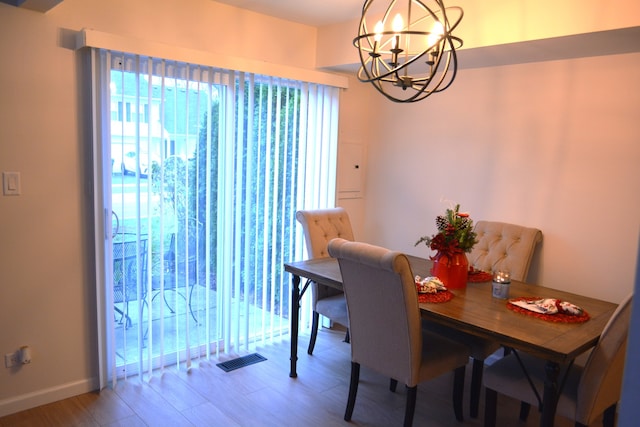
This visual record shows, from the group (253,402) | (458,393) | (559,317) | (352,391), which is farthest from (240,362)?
(559,317)

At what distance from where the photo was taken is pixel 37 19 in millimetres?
2535

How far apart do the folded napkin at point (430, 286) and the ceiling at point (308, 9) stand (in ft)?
6.02

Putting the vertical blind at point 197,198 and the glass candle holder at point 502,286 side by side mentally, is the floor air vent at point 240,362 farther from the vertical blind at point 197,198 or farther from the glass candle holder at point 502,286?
the glass candle holder at point 502,286

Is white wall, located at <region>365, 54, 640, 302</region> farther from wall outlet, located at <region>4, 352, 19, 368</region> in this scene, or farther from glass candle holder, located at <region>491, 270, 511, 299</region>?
wall outlet, located at <region>4, 352, 19, 368</region>

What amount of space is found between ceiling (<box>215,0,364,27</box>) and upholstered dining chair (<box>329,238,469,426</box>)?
5.62ft

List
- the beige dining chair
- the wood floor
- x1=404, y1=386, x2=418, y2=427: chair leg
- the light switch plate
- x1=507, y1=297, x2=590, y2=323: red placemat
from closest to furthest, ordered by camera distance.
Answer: x1=507, y1=297, x2=590, y2=323: red placemat < x1=404, y1=386, x2=418, y2=427: chair leg < the light switch plate < the wood floor < the beige dining chair

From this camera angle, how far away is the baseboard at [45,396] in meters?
2.65

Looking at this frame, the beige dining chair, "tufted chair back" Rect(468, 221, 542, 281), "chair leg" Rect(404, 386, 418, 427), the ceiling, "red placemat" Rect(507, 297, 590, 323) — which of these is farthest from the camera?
the ceiling

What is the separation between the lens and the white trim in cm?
260

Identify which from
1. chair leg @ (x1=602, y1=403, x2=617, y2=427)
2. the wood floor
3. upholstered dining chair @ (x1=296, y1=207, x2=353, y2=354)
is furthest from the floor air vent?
chair leg @ (x1=602, y1=403, x2=617, y2=427)

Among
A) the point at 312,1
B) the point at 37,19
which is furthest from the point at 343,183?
the point at 37,19

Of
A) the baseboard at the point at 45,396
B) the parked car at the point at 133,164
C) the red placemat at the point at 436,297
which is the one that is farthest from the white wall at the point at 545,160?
the baseboard at the point at 45,396

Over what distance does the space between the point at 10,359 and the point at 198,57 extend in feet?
6.61

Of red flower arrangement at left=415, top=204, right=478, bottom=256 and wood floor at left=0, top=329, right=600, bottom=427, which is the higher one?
red flower arrangement at left=415, top=204, right=478, bottom=256
